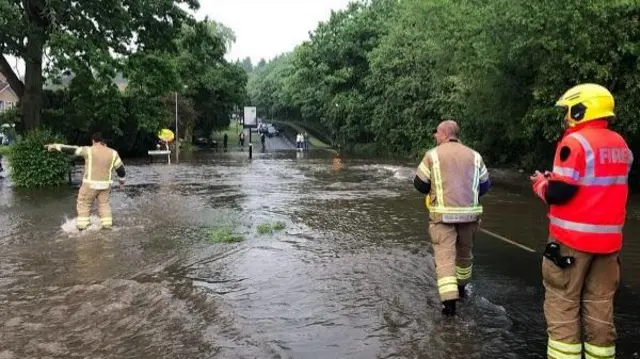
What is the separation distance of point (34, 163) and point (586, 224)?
1731 centimetres

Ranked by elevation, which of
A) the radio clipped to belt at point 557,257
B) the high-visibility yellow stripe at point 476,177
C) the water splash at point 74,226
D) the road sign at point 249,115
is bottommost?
the water splash at point 74,226

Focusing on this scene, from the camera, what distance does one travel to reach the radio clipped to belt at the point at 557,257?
3.98m

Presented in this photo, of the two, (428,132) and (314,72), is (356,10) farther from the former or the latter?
(428,132)

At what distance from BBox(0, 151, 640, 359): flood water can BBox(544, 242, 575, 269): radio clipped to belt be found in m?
1.04

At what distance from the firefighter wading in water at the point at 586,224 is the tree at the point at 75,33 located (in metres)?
15.6

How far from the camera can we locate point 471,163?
5.75 m

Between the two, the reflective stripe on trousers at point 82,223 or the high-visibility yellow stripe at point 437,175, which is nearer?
the high-visibility yellow stripe at point 437,175

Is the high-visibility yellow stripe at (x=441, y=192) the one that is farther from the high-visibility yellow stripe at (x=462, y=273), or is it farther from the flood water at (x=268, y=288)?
the flood water at (x=268, y=288)

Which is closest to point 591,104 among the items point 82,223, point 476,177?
point 476,177

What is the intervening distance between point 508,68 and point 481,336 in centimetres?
1392

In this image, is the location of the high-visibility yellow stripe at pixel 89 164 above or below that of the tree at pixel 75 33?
below

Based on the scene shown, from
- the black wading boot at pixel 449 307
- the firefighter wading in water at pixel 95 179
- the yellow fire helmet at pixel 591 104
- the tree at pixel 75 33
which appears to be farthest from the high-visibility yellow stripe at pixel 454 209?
the tree at pixel 75 33

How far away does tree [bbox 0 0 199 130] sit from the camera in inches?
669

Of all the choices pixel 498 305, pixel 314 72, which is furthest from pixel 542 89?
pixel 314 72
